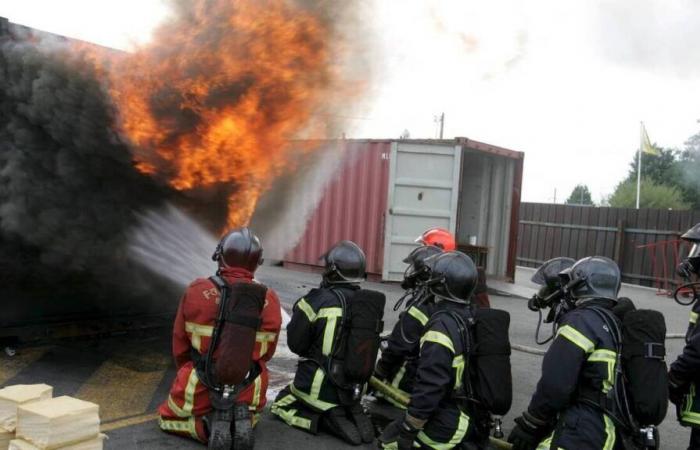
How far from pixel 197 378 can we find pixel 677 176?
4716 cm

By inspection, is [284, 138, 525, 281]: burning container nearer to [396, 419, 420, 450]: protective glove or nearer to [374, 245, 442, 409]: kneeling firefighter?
[374, 245, 442, 409]: kneeling firefighter

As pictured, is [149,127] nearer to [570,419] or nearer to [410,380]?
[410,380]

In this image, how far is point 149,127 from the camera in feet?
16.5

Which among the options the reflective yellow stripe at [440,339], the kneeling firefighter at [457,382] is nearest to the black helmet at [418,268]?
the kneeling firefighter at [457,382]

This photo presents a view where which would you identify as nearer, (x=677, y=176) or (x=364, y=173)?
(x=364, y=173)

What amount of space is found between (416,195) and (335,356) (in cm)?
787

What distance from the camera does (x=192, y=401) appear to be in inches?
163

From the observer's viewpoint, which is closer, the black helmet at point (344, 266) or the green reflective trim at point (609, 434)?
the green reflective trim at point (609, 434)

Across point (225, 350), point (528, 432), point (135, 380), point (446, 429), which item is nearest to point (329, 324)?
point (225, 350)

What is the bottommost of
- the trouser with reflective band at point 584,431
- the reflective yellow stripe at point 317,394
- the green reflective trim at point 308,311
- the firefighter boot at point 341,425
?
the firefighter boot at point 341,425

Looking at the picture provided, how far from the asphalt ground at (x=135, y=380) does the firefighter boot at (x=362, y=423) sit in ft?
0.70

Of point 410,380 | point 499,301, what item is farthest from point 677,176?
point 410,380

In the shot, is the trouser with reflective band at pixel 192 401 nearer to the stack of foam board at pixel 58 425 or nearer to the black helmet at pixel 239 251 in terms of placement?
the black helmet at pixel 239 251

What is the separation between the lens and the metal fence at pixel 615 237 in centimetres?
1628
